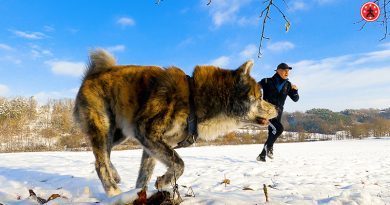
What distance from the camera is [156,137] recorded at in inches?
170

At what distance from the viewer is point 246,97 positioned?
5.33 m

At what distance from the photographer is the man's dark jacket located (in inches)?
377

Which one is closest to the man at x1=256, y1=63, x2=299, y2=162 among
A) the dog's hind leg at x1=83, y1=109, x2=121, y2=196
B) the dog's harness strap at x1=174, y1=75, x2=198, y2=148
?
the dog's harness strap at x1=174, y1=75, x2=198, y2=148

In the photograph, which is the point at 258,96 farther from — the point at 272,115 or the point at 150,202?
the point at 150,202

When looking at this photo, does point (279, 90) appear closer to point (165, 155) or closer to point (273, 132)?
point (273, 132)

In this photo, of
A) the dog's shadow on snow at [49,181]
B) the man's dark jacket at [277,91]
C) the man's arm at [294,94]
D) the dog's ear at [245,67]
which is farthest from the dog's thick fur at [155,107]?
the man's arm at [294,94]

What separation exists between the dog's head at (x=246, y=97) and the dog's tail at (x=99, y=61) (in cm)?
186

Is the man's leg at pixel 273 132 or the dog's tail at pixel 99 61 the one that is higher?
the dog's tail at pixel 99 61

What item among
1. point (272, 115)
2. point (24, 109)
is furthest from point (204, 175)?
point (24, 109)

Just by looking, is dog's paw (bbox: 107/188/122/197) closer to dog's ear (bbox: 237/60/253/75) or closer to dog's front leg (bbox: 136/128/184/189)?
Result: dog's front leg (bbox: 136/128/184/189)

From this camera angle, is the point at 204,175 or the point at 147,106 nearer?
the point at 147,106

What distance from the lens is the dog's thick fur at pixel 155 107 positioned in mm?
4395

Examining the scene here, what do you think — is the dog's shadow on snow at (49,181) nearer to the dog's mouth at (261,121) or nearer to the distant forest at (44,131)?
the dog's mouth at (261,121)

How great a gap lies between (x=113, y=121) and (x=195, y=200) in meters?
1.89
